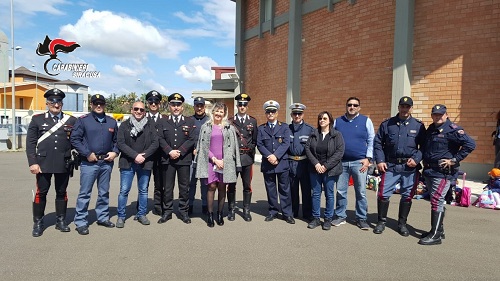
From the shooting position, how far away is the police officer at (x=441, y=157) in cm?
463

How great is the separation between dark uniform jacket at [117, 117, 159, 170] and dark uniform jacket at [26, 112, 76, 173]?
2.34 ft

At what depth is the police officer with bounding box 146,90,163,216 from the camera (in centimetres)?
565

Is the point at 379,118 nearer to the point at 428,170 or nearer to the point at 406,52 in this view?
the point at 406,52

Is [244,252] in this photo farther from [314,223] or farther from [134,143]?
[134,143]

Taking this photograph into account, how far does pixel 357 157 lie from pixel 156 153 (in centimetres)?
315

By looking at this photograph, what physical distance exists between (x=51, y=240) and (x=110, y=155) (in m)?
1.33

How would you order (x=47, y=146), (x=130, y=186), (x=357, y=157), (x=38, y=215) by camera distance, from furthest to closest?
(x=130, y=186) < (x=357, y=157) < (x=38, y=215) < (x=47, y=146)

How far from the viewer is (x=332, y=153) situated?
5254mm

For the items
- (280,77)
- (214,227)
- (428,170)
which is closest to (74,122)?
(214,227)

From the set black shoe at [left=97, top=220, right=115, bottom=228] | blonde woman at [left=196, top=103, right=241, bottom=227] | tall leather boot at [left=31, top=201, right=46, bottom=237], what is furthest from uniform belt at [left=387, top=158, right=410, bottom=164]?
tall leather boot at [left=31, top=201, right=46, bottom=237]

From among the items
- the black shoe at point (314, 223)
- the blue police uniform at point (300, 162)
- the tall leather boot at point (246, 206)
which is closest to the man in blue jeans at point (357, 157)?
the black shoe at point (314, 223)

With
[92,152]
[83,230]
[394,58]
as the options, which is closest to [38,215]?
[83,230]

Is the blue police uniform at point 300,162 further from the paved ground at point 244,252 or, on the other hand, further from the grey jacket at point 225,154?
the grey jacket at point 225,154

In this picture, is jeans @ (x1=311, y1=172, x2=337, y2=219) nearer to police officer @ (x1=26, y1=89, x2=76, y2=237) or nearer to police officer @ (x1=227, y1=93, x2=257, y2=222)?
police officer @ (x1=227, y1=93, x2=257, y2=222)
